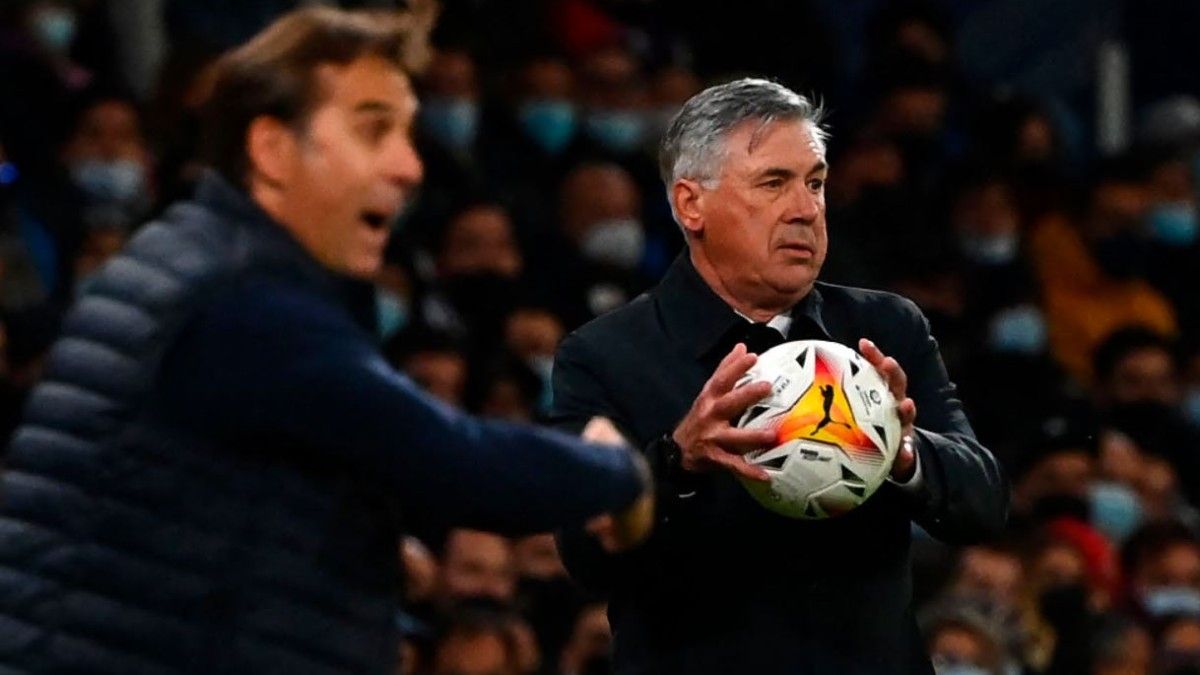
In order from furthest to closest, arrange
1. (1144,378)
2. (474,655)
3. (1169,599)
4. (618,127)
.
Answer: (1144,378) < (618,127) < (1169,599) < (474,655)

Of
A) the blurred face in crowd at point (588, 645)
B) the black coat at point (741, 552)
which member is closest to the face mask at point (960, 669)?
the blurred face in crowd at point (588, 645)

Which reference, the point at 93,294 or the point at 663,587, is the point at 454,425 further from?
the point at 663,587

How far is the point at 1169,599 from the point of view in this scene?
952 cm

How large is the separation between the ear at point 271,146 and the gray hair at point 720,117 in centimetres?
108

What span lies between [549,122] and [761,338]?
5578mm

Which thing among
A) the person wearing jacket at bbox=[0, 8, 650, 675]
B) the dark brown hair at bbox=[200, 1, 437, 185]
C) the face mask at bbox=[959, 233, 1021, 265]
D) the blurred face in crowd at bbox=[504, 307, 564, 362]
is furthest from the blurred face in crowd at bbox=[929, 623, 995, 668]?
the dark brown hair at bbox=[200, 1, 437, 185]

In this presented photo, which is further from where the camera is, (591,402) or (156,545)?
(591,402)

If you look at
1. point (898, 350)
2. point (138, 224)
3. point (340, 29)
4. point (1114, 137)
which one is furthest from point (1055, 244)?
point (340, 29)

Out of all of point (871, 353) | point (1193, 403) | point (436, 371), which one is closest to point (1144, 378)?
point (1193, 403)

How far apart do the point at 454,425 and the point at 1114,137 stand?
924 cm

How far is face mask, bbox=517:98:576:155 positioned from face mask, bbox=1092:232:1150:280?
7.32ft

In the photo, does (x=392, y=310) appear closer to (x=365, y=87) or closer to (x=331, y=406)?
(x=365, y=87)

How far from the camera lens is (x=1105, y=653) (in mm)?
8641

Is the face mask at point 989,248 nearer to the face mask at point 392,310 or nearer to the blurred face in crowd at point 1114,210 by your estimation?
the blurred face in crowd at point 1114,210
